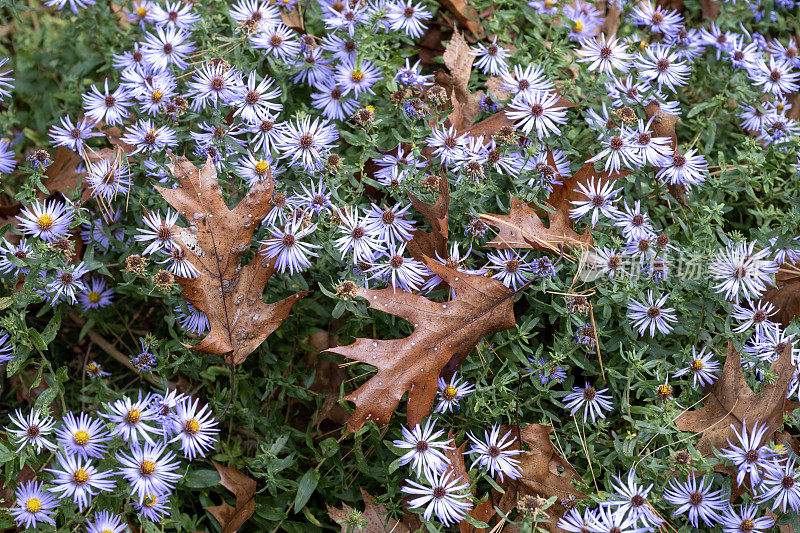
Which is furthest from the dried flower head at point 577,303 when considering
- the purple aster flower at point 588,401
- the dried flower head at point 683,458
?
the dried flower head at point 683,458

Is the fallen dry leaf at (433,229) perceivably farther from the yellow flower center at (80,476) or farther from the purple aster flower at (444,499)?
the yellow flower center at (80,476)

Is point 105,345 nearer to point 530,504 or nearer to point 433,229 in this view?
point 433,229

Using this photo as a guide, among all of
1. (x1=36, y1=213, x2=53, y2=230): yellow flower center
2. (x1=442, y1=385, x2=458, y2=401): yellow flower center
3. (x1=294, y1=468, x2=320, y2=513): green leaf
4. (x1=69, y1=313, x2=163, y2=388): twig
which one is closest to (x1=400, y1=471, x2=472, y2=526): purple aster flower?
(x1=442, y1=385, x2=458, y2=401): yellow flower center

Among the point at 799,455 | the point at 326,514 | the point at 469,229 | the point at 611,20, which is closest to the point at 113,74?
the point at 469,229

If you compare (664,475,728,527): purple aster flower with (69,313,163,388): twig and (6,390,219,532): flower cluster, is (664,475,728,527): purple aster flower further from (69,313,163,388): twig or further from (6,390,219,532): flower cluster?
(69,313,163,388): twig

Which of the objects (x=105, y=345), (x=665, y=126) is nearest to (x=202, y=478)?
(x=105, y=345)

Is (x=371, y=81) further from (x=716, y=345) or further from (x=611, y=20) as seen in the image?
(x=716, y=345)

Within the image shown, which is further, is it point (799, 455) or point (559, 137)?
point (559, 137)
